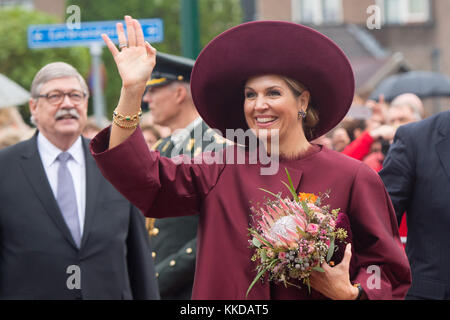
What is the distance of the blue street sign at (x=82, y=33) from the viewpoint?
32.5 ft

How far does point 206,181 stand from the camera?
3.02m

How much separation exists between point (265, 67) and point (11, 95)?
8.52 meters

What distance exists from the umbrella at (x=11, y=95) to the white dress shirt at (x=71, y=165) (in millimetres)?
5849

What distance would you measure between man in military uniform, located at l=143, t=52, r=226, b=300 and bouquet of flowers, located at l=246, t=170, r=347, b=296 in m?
1.69

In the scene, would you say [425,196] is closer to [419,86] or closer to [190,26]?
[190,26]

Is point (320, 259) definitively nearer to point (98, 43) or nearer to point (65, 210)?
point (65, 210)

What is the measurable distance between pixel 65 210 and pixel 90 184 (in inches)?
8.7

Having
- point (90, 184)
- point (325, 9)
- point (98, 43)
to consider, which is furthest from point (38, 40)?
point (325, 9)

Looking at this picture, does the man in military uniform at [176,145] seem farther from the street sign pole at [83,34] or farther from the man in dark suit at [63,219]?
the street sign pole at [83,34]

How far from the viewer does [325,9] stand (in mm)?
29922

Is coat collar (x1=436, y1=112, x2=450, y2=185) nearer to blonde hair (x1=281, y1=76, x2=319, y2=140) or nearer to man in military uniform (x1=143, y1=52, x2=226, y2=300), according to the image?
blonde hair (x1=281, y1=76, x2=319, y2=140)

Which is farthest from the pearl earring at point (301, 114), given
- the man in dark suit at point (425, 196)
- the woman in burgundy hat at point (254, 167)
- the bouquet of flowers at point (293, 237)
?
the man in dark suit at point (425, 196)

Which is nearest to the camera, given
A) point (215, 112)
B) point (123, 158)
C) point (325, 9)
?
point (123, 158)

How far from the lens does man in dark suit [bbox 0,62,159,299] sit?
442cm
